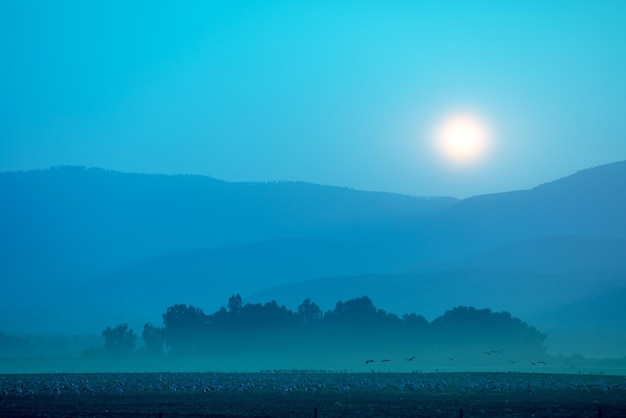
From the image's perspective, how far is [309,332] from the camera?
14488 centimetres

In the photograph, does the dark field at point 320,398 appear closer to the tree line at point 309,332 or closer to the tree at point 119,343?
the tree line at point 309,332

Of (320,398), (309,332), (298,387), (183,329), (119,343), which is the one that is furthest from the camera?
(119,343)

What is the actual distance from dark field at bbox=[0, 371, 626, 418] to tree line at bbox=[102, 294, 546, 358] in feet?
186

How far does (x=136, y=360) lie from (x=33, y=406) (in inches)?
3550

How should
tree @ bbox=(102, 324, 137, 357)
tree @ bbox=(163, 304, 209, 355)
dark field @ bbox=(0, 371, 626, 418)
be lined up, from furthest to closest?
tree @ bbox=(102, 324, 137, 357) < tree @ bbox=(163, 304, 209, 355) < dark field @ bbox=(0, 371, 626, 418)

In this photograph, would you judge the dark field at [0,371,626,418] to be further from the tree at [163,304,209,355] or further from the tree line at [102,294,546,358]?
the tree at [163,304,209,355]

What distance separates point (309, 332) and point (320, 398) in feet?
279

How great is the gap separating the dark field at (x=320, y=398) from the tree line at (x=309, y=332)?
186 feet

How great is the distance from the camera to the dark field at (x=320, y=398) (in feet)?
161

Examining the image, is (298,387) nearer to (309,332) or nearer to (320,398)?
(320,398)

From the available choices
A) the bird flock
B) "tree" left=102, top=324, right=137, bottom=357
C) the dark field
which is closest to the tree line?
"tree" left=102, top=324, right=137, bottom=357

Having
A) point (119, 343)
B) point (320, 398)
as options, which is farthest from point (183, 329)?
point (320, 398)

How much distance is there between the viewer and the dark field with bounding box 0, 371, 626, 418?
161ft

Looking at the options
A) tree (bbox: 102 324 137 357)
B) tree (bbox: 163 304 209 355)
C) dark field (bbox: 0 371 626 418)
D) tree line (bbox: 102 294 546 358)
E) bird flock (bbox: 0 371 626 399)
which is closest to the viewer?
dark field (bbox: 0 371 626 418)
